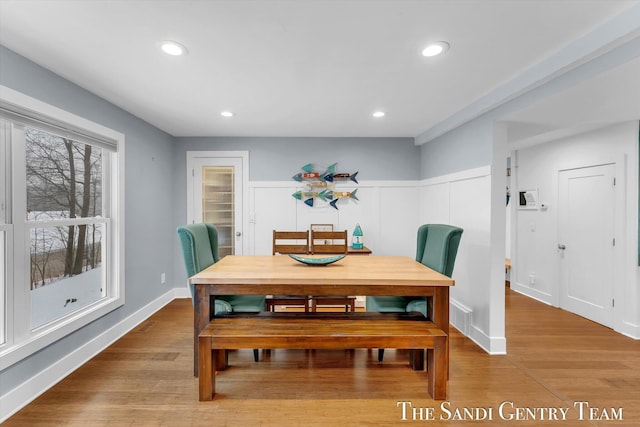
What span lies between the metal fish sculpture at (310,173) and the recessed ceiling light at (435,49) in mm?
2394

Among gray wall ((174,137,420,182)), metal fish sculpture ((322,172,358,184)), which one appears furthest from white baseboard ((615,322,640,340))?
metal fish sculpture ((322,172,358,184))

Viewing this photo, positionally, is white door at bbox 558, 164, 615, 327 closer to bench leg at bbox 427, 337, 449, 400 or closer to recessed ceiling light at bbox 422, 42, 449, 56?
bench leg at bbox 427, 337, 449, 400

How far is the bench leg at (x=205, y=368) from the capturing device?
6.35 ft

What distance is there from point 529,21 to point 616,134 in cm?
264

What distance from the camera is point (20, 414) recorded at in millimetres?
1867

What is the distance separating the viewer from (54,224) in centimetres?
229

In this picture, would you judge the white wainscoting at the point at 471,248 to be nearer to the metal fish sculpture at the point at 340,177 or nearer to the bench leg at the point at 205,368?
the metal fish sculpture at the point at 340,177

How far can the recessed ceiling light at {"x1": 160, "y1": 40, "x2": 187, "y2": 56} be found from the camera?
1.81 m

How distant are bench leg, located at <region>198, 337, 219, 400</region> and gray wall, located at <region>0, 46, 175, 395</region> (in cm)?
114

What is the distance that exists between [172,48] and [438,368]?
265 cm

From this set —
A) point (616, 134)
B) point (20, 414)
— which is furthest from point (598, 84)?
point (20, 414)

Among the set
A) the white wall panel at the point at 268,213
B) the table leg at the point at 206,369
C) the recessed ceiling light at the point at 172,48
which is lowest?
the table leg at the point at 206,369

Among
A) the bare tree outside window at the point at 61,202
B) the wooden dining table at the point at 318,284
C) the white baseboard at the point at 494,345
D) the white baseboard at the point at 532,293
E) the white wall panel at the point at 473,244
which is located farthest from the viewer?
the white baseboard at the point at 532,293

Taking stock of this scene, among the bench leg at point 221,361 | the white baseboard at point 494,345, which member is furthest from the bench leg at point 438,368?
the bench leg at point 221,361
